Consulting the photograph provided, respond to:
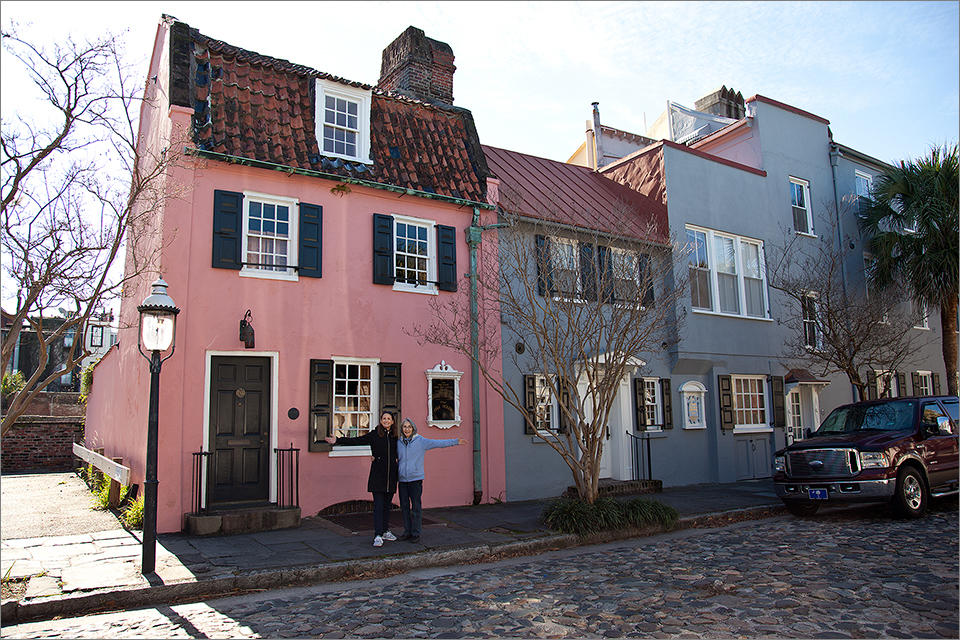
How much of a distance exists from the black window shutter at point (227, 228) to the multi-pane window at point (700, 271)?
33.0ft

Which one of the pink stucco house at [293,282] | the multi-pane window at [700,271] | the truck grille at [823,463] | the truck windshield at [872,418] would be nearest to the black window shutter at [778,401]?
the multi-pane window at [700,271]

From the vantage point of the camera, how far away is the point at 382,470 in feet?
28.2

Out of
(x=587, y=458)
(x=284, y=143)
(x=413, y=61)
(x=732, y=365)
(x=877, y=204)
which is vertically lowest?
(x=587, y=458)

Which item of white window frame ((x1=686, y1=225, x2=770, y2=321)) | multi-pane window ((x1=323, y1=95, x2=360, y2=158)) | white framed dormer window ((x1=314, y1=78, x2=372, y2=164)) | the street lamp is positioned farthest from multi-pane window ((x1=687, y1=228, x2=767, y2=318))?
the street lamp

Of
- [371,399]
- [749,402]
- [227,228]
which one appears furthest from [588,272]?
[749,402]

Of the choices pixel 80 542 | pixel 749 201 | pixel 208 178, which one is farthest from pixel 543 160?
pixel 80 542

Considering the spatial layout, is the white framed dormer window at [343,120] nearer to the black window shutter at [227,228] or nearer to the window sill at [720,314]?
the black window shutter at [227,228]

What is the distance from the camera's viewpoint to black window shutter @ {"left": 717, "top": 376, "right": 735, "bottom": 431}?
1587 cm

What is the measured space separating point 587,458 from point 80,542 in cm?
676

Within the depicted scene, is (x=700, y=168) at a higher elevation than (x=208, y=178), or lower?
higher

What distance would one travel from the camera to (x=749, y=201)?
17.4 metres

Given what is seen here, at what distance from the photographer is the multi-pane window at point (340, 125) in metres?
11.9

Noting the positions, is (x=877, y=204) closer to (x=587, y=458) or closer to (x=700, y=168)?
(x=700, y=168)

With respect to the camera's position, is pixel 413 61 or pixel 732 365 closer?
pixel 413 61
